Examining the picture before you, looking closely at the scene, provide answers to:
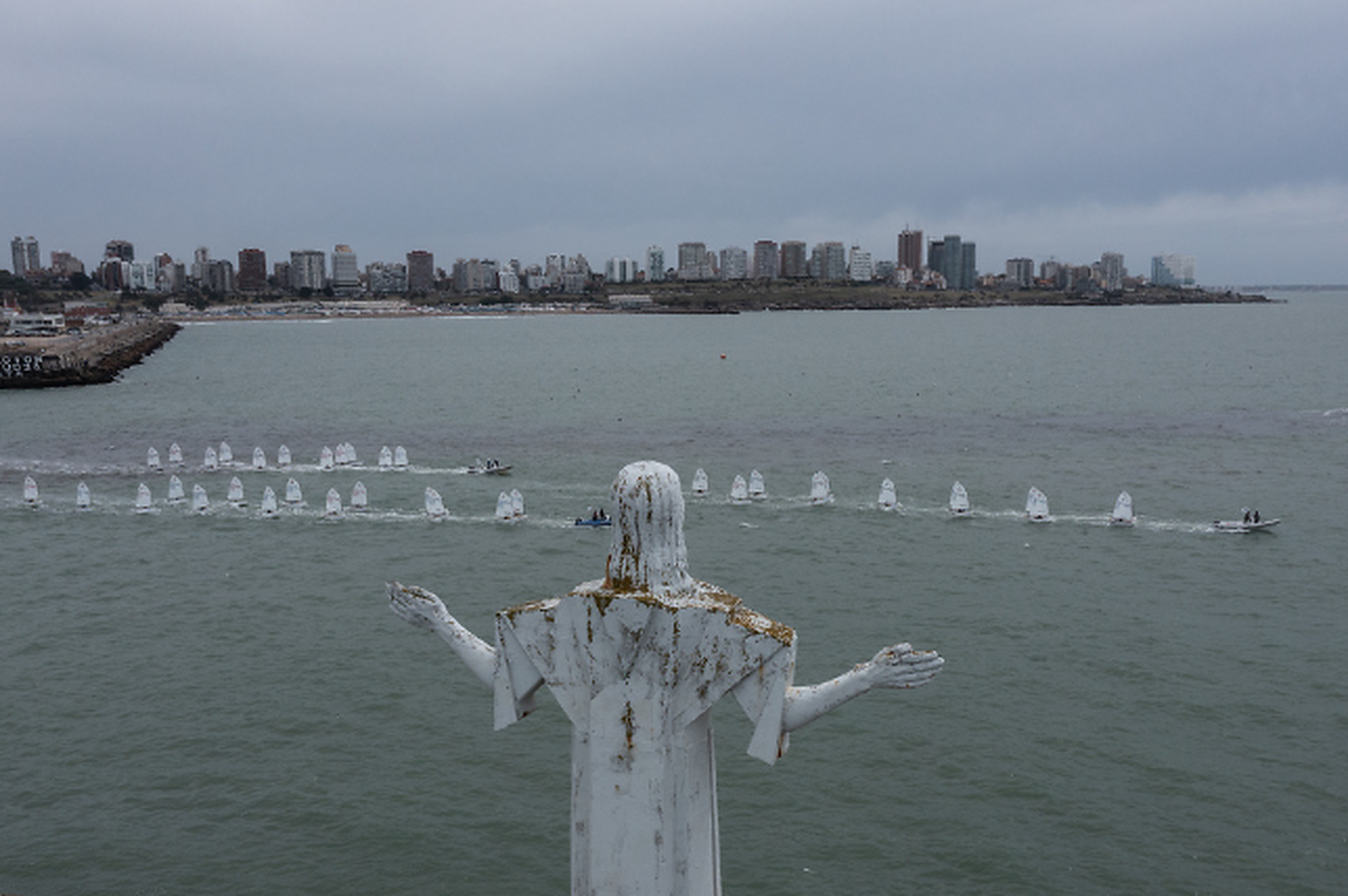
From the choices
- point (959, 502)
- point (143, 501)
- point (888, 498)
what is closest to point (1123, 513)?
point (959, 502)

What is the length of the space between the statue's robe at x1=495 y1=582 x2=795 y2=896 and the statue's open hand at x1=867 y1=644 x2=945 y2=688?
304mm

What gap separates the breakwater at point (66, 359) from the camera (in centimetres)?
9775

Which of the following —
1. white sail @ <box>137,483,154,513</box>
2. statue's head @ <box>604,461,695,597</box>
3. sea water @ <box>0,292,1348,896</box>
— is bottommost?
sea water @ <box>0,292,1348,896</box>

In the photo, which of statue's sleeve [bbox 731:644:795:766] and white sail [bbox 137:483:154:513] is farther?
white sail [bbox 137:483:154:513]

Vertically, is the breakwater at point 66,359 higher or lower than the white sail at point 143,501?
higher

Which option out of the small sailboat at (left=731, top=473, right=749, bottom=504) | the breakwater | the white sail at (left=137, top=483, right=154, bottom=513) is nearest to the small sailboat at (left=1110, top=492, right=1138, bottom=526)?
the small sailboat at (left=731, top=473, right=749, bottom=504)

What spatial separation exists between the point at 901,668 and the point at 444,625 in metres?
1.83

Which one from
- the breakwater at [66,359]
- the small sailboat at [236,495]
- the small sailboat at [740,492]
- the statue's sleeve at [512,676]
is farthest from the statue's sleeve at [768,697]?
the breakwater at [66,359]

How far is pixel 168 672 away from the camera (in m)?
25.5

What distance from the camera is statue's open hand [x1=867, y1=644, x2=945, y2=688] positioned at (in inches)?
147

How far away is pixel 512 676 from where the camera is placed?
13.4 feet

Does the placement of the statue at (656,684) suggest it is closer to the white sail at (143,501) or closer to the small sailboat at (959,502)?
the small sailboat at (959,502)

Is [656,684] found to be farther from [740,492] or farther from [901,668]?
[740,492]

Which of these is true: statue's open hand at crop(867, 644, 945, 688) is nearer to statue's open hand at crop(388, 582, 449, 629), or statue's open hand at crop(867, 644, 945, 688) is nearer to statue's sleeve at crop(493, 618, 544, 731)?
statue's sleeve at crop(493, 618, 544, 731)
